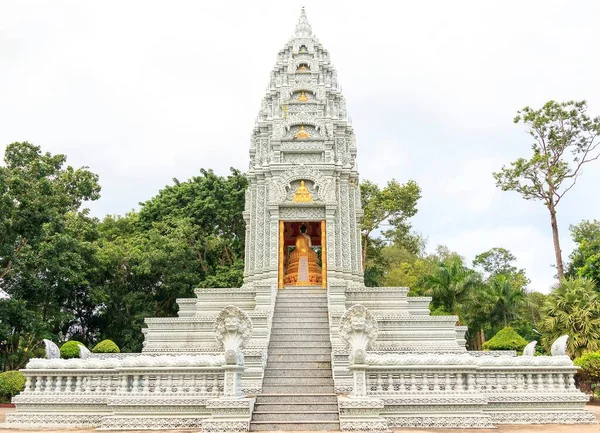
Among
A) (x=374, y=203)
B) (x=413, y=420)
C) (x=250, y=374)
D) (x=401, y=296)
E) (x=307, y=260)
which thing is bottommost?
(x=413, y=420)

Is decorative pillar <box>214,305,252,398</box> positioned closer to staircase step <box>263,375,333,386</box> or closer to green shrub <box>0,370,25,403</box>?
staircase step <box>263,375,333,386</box>

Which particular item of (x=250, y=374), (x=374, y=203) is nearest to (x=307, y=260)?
(x=250, y=374)

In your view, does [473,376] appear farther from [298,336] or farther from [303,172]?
[303,172]

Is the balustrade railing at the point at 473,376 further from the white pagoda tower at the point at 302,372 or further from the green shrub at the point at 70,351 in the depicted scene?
the green shrub at the point at 70,351

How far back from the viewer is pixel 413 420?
30.7ft

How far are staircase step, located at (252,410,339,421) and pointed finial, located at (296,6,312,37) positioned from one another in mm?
18313

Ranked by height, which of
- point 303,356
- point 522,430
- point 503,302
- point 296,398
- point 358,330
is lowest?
point 522,430

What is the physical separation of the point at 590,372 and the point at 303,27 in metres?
18.2

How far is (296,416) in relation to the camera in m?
9.42

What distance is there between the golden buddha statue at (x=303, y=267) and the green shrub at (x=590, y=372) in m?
8.52

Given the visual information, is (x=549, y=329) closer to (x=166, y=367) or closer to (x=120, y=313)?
(x=166, y=367)

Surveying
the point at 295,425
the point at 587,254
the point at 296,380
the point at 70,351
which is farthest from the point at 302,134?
the point at 587,254

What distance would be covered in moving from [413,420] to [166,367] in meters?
4.70

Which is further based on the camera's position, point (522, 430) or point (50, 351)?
point (50, 351)
